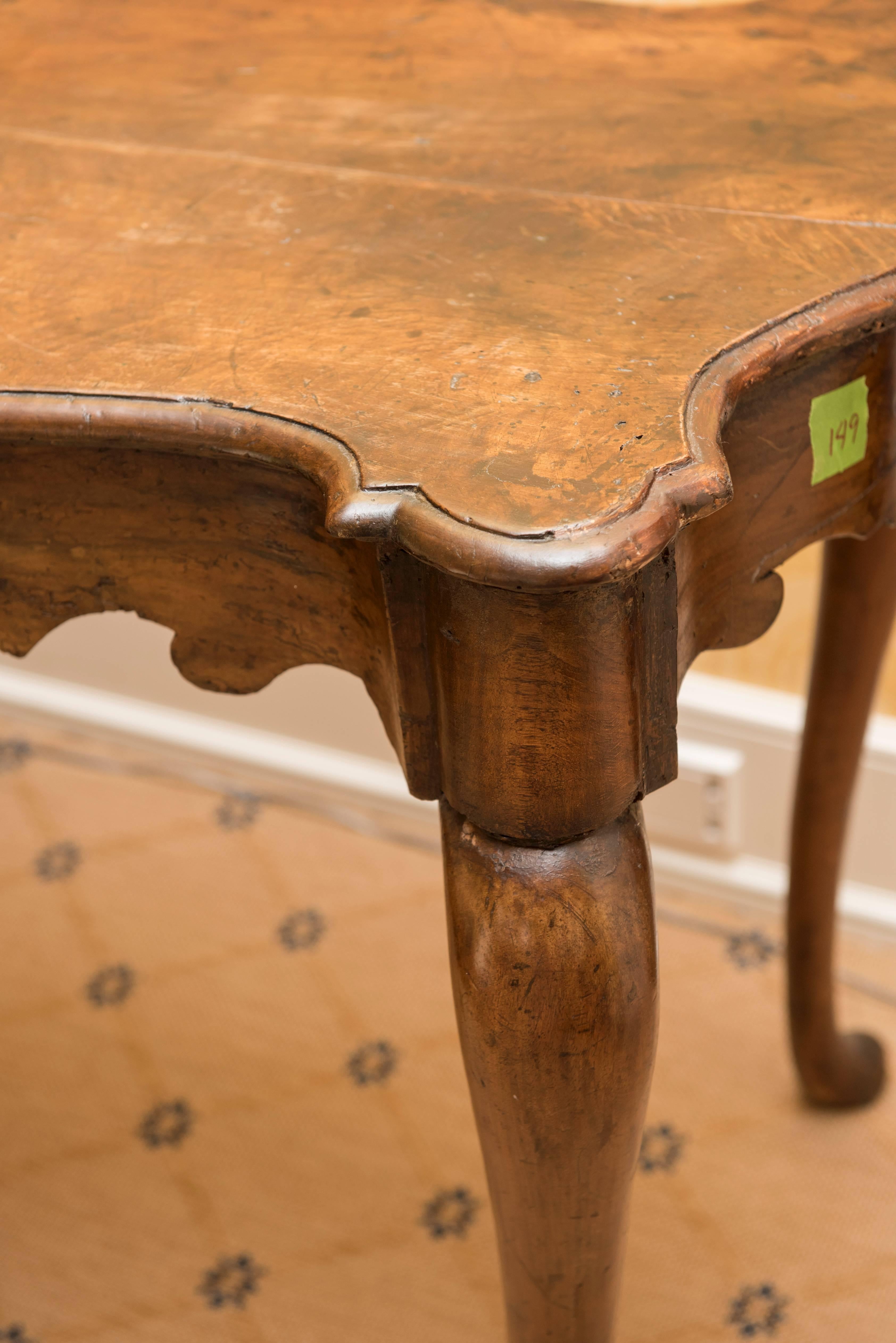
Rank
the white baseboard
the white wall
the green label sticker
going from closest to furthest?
1. the green label sticker
2. the white baseboard
3. the white wall

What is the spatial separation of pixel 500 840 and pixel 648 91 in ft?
1.39

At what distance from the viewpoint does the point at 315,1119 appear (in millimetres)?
1123

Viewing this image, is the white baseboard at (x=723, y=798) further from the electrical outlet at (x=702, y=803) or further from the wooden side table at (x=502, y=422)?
the wooden side table at (x=502, y=422)

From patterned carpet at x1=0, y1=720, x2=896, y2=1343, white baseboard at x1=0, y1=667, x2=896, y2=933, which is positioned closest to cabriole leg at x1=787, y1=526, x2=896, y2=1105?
patterned carpet at x1=0, y1=720, x2=896, y2=1343

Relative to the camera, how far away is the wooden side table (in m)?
0.47

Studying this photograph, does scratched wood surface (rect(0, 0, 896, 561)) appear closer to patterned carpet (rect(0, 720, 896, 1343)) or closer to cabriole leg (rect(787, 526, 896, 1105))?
cabriole leg (rect(787, 526, 896, 1105))

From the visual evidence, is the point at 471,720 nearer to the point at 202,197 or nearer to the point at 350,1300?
the point at 202,197

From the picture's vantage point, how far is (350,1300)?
98 cm

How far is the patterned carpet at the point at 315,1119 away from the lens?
0.98m

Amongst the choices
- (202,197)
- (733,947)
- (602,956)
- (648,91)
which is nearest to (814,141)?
(648,91)

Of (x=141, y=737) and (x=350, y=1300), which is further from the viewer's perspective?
(x=141, y=737)

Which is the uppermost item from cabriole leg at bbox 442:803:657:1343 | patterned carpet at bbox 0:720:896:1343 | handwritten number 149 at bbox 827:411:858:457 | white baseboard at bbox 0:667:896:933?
handwritten number 149 at bbox 827:411:858:457

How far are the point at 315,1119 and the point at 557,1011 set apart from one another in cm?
68

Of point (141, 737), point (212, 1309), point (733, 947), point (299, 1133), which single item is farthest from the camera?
point (141, 737)
